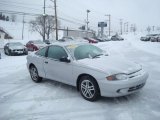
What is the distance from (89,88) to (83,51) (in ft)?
4.50

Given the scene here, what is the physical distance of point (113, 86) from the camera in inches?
205

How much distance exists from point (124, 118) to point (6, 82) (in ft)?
17.5

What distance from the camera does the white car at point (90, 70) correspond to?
5281 millimetres

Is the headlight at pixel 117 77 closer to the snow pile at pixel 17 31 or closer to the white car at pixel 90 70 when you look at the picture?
the white car at pixel 90 70

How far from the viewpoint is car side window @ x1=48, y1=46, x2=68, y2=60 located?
6644mm

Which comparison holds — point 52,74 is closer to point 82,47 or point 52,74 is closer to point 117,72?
point 82,47

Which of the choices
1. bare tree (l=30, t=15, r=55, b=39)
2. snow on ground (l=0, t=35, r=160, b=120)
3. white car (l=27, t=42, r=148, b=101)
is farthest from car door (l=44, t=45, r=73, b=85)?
bare tree (l=30, t=15, r=55, b=39)

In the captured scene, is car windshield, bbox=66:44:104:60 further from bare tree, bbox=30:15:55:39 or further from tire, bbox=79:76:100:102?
bare tree, bbox=30:15:55:39

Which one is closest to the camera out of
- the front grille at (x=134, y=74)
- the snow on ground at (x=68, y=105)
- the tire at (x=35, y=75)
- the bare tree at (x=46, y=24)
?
the snow on ground at (x=68, y=105)

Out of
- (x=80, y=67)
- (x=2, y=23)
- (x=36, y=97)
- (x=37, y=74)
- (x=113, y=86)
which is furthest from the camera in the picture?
(x=2, y=23)

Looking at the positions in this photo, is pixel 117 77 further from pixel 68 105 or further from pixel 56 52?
pixel 56 52

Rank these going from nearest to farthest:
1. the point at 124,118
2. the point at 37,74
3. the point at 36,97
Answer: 1. the point at 124,118
2. the point at 36,97
3. the point at 37,74

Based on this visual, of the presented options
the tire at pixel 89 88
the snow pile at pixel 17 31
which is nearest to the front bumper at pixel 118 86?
the tire at pixel 89 88

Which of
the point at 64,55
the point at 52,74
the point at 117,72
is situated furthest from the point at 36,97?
the point at 117,72
